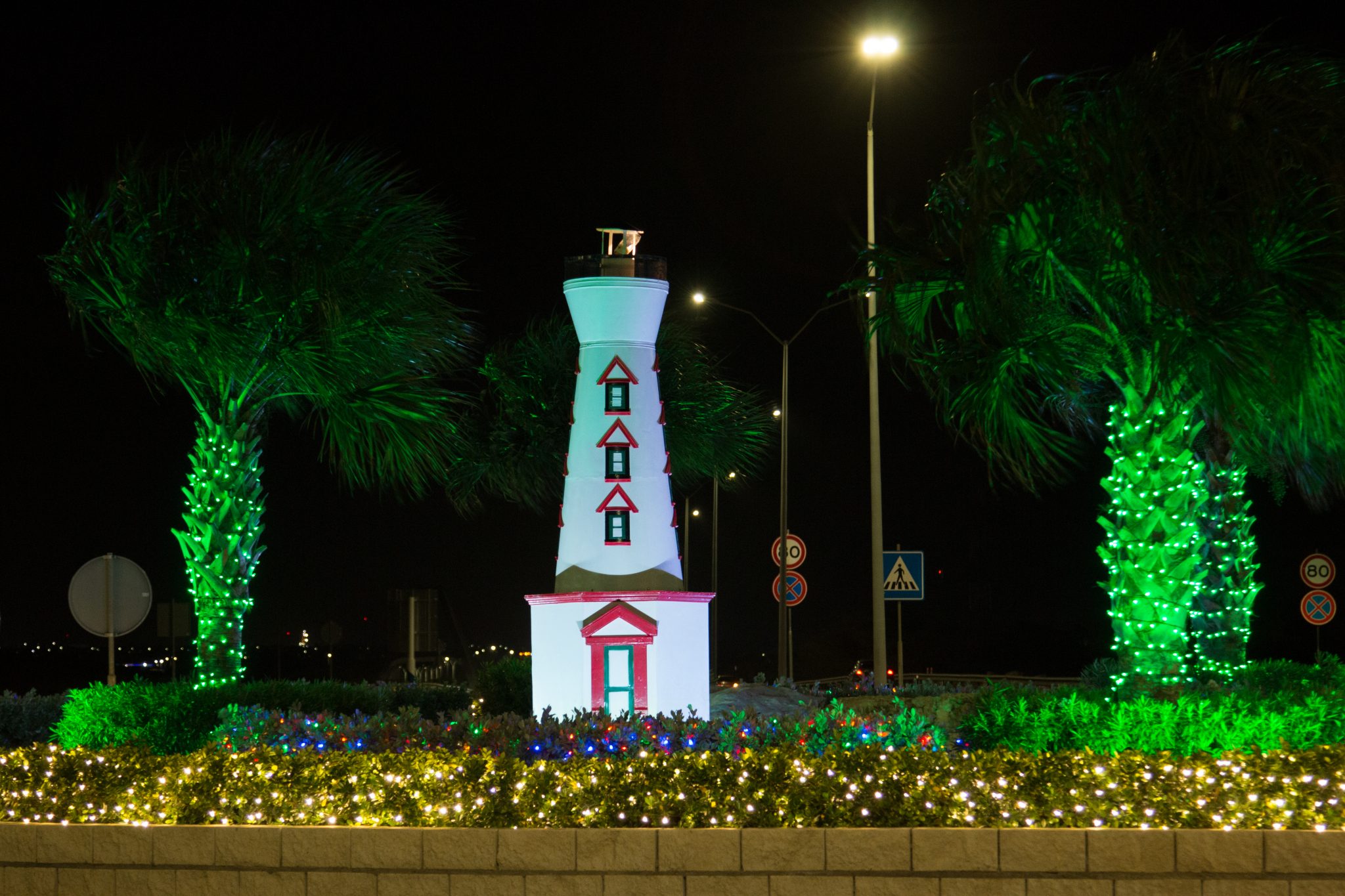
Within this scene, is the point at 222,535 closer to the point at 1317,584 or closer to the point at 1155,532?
the point at 1155,532

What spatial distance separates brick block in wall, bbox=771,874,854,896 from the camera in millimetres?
11094

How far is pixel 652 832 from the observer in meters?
11.3

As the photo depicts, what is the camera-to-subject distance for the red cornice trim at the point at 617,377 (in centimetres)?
2659

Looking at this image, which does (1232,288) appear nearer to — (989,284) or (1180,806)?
(989,284)

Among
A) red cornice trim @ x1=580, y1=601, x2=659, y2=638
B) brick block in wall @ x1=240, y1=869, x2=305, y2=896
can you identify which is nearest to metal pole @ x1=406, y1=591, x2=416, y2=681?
red cornice trim @ x1=580, y1=601, x2=659, y2=638

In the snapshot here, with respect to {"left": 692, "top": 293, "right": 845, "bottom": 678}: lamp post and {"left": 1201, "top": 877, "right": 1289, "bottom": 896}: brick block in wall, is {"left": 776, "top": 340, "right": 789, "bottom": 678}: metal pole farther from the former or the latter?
{"left": 1201, "top": 877, "right": 1289, "bottom": 896}: brick block in wall

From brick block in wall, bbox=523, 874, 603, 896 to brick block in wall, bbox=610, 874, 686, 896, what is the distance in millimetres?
65

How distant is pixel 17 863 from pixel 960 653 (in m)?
66.3

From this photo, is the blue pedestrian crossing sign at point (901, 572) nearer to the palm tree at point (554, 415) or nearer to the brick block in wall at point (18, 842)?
the palm tree at point (554, 415)

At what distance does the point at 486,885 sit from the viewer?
11453 millimetres

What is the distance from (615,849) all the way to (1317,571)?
23924 mm

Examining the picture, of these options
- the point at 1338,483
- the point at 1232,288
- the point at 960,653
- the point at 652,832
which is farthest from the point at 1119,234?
the point at 960,653

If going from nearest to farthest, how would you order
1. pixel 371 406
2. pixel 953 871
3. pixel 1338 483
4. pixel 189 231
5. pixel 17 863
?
pixel 953 871
pixel 17 863
pixel 1338 483
pixel 189 231
pixel 371 406

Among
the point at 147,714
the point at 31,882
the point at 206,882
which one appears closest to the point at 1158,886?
the point at 206,882
